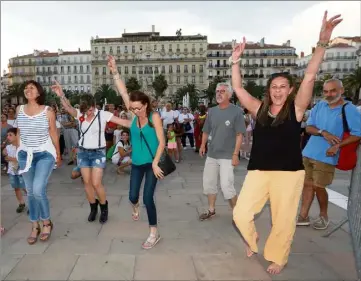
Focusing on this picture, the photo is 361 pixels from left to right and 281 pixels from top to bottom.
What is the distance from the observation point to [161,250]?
380cm

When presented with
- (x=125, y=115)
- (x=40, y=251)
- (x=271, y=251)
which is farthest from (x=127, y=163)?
(x=271, y=251)

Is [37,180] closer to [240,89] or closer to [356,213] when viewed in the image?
[240,89]

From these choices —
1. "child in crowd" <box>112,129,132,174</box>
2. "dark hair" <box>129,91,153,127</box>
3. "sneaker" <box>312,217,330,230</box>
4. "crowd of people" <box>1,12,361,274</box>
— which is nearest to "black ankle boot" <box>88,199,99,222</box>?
"crowd of people" <box>1,12,361,274</box>

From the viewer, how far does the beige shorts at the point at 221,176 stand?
4699mm

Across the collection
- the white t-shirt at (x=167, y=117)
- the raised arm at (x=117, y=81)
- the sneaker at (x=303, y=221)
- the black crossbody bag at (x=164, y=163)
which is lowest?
the sneaker at (x=303, y=221)

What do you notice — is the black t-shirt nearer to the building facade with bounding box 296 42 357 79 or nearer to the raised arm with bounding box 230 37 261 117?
the raised arm with bounding box 230 37 261 117

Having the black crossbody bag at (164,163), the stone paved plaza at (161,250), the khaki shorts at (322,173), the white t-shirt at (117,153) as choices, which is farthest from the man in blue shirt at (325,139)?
the white t-shirt at (117,153)

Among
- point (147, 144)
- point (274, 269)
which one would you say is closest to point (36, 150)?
point (147, 144)

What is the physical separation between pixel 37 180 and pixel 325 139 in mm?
3374

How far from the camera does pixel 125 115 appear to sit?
11242mm

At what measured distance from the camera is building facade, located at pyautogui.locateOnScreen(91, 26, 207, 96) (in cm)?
10356

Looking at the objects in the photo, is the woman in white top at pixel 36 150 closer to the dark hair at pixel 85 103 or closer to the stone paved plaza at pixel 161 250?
Answer: the stone paved plaza at pixel 161 250

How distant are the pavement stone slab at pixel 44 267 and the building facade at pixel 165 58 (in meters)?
101

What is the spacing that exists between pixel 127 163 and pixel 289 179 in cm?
562
